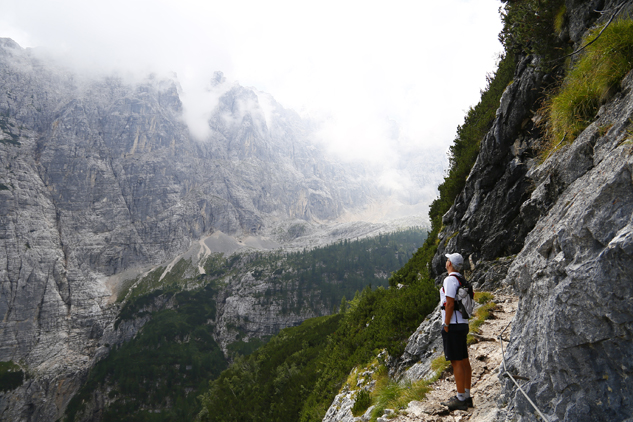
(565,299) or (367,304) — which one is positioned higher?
(565,299)

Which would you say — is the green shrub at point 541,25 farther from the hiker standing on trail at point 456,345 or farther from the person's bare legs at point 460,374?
the person's bare legs at point 460,374

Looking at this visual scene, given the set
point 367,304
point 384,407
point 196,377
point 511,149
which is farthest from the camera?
point 196,377

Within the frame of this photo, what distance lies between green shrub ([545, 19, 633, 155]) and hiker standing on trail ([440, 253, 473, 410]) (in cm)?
472

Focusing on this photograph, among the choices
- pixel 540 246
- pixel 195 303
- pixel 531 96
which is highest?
pixel 531 96

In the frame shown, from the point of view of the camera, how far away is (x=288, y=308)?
18912 cm

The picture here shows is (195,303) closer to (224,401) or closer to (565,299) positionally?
(224,401)

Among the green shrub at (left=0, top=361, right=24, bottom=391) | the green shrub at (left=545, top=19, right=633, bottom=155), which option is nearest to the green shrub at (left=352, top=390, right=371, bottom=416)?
the green shrub at (left=545, top=19, right=633, bottom=155)

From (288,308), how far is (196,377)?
68418mm

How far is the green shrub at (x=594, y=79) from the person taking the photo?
6.21 m

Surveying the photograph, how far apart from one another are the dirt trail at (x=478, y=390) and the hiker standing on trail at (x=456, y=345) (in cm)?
19

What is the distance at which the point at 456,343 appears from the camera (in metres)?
5.94

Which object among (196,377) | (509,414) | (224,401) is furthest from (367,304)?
(196,377)

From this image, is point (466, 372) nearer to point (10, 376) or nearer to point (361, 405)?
point (361, 405)

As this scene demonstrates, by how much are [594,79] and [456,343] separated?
22.1ft
